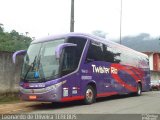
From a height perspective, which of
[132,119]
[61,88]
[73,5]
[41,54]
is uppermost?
[73,5]

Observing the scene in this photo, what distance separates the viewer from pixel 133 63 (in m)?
25.3

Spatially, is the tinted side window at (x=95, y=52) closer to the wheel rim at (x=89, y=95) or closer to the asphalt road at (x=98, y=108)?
the wheel rim at (x=89, y=95)

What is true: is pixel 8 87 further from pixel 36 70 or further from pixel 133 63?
pixel 133 63

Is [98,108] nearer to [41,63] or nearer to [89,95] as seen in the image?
[89,95]

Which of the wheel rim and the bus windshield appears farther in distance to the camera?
the wheel rim

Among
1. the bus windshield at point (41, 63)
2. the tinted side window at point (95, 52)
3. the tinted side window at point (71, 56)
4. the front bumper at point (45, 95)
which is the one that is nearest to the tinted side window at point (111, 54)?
the tinted side window at point (95, 52)

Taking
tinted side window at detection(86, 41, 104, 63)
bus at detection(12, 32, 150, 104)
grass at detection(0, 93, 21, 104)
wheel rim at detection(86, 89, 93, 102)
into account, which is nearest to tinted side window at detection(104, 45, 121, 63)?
bus at detection(12, 32, 150, 104)

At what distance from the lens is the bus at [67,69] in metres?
15.6

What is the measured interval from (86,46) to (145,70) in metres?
11.4

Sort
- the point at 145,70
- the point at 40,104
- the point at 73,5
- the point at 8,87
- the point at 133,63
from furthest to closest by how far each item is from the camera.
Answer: the point at 145,70
the point at 133,63
the point at 73,5
the point at 8,87
the point at 40,104

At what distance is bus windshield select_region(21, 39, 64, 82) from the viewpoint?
15.6 meters

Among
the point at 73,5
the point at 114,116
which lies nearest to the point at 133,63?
the point at 73,5

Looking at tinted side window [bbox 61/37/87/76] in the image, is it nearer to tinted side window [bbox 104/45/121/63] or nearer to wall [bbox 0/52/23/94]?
tinted side window [bbox 104/45/121/63]

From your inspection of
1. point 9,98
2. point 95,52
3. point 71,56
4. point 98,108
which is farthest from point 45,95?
point 9,98
